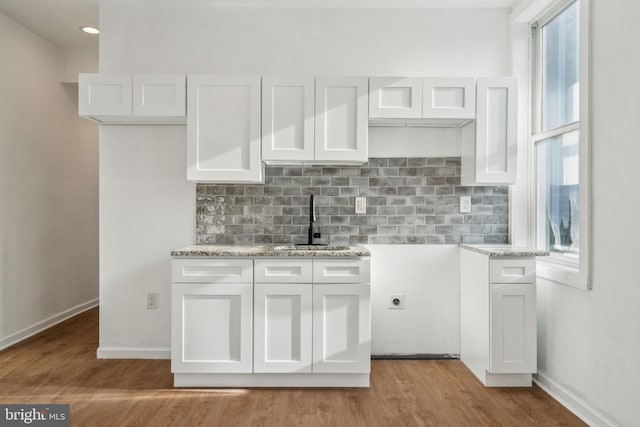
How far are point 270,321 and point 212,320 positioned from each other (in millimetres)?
364

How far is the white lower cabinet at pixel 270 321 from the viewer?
2648 mm

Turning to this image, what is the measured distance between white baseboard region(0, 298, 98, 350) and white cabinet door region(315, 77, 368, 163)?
295 centimetres

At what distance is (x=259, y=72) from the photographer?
3221 millimetres

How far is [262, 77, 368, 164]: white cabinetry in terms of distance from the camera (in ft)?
9.34

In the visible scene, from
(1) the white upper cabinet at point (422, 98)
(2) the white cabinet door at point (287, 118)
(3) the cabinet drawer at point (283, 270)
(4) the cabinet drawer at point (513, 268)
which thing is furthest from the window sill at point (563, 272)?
(2) the white cabinet door at point (287, 118)

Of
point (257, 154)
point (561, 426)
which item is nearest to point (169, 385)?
point (257, 154)

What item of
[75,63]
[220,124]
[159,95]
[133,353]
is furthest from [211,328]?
[75,63]

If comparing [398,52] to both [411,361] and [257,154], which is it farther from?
[411,361]

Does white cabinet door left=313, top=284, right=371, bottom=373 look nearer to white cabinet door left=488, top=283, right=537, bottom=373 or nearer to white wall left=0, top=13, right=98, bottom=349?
white cabinet door left=488, top=283, right=537, bottom=373

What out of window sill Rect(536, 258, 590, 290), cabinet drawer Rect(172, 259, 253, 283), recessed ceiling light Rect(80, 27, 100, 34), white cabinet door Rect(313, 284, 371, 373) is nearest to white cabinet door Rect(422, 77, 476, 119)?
window sill Rect(536, 258, 590, 290)

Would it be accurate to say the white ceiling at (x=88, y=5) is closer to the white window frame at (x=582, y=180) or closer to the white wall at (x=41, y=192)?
the white wall at (x=41, y=192)

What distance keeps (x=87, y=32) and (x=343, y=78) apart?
2.47 metres

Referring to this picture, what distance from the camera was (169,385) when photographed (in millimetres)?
2715

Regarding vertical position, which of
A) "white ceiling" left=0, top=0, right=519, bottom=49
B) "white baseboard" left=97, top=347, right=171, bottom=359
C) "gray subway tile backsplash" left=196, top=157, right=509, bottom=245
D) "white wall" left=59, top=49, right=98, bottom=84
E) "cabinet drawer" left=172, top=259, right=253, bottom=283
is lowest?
"white baseboard" left=97, top=347, right=171, bottom=359
